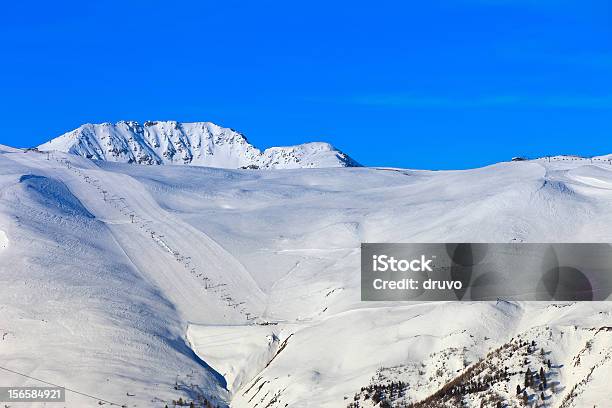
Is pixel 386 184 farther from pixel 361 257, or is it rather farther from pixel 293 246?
pixel 361 257

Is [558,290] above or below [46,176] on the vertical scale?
below

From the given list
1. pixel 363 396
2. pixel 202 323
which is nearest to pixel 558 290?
pixel 363 396

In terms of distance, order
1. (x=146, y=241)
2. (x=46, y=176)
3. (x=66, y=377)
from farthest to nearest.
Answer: (x=46, y=176) < (x=146, y=241) < (x=66, y=377)

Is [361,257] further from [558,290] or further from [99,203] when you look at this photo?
[99,203]

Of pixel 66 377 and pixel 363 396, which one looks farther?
pixel 66 377

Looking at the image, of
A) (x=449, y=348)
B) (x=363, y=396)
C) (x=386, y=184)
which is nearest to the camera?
(x=363, y=396)

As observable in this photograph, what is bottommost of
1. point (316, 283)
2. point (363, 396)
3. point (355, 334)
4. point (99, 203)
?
point (363, 396)

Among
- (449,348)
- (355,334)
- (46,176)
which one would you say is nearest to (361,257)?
(355,334)
